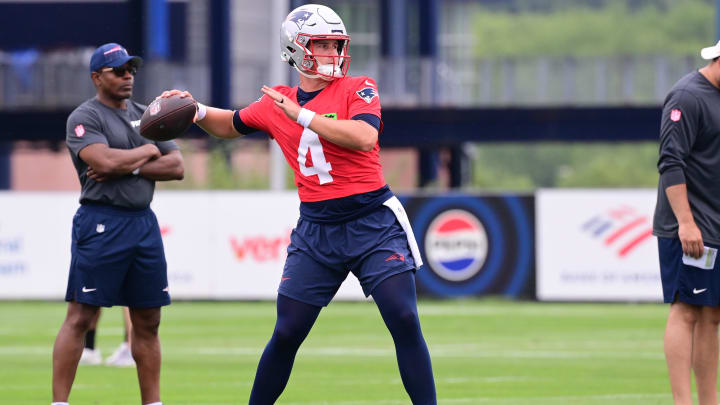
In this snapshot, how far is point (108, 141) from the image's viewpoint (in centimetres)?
853

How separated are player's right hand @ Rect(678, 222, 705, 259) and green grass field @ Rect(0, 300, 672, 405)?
227 cm

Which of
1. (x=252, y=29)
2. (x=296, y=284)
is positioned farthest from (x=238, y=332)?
(x=252, y=29)

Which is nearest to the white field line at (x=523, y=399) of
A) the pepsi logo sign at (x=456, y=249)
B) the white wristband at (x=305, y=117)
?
the white wristband at (x=305, y=117)

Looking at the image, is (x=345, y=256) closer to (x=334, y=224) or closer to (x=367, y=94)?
(x=334, y=224)

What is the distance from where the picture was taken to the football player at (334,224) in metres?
7.23

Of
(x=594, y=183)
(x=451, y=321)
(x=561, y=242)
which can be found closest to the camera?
(x=451, y=321)

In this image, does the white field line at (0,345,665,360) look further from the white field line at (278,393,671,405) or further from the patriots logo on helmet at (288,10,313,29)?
the patriots logo on helmet at (288,10,313,29)

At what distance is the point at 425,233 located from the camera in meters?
20.3

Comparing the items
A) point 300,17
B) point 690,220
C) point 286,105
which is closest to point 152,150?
point 300,17

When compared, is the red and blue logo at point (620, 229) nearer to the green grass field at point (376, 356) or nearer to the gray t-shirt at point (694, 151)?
the green grass field at point (376, 356)

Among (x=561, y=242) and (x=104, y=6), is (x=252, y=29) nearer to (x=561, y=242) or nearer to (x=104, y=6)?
(x=104, y=6)

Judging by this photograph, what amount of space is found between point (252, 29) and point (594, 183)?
1537 inches

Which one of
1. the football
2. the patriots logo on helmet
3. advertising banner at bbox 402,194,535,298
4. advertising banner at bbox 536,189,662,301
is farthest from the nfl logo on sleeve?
advertising banner at bbox 536,189,662,301

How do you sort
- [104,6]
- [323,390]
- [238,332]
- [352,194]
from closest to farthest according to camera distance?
[352,194] → [323,390] → [238,332] → [104,6]
